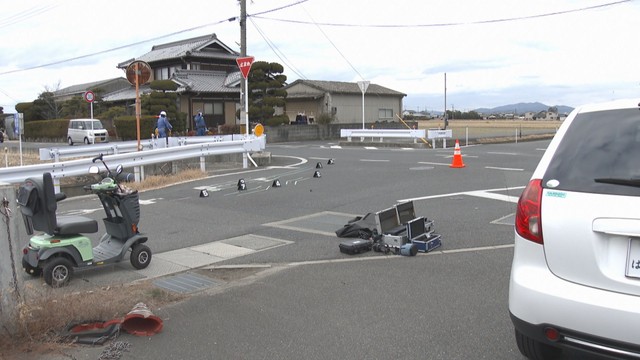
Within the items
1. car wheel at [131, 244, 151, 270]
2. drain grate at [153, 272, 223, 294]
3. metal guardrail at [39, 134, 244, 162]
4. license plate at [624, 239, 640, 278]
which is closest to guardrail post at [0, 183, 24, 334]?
drain grate at [153, 272, 223, 294]

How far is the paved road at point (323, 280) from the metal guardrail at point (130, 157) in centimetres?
100

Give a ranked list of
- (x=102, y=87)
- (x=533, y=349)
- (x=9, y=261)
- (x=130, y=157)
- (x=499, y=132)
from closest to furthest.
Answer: (x=533, y=349) < (x=9, y=261) < (x=130, y=157) < (x=499, y=132) < (x=102, y=87)

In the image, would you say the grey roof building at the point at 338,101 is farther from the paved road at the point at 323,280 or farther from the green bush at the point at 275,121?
the paved road at the point at 323,280

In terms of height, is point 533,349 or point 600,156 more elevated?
point 600,156

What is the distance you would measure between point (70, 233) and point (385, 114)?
4750cm

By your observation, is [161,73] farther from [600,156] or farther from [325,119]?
[600,156]

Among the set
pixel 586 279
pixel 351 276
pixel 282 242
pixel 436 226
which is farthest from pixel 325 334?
pixel 436 226

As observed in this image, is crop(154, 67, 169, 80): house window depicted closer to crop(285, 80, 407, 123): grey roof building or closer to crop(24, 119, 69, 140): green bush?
crop(24, 119, 69, 140): green bush

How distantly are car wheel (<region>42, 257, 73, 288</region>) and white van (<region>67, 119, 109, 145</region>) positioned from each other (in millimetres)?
30668

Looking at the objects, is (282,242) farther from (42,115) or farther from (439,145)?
(42,115)

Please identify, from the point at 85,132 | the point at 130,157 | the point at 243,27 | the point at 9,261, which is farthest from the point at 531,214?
the point at 85,132

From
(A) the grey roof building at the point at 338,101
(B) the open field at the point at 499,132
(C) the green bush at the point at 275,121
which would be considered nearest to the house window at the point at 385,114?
(A) the grey roof building at the point at 338,101

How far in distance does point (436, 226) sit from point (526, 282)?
4914 millimetres

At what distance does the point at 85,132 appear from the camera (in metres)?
35.2
